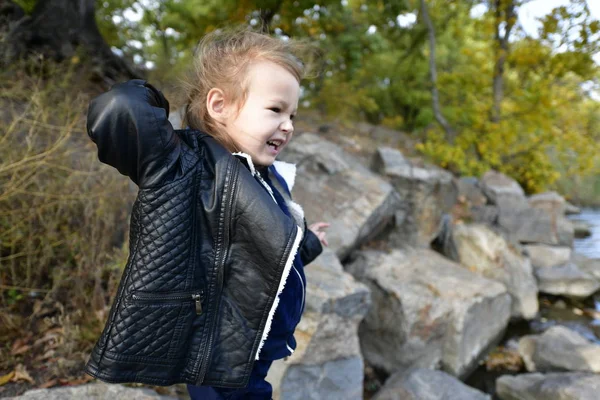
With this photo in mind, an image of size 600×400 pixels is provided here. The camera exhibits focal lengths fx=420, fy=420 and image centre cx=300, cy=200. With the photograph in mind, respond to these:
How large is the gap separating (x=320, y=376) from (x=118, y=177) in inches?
81.2

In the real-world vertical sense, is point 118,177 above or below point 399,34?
below

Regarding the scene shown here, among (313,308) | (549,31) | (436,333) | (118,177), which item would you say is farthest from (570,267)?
(118,177)

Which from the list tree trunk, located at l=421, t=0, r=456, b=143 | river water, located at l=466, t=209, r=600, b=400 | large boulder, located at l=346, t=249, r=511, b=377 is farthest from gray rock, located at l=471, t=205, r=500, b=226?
large boulder, located at l=346, t=249, r=511, b=377

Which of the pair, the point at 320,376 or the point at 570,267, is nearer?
the point at 320,376

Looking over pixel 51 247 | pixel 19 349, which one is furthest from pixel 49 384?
pixel 51 247

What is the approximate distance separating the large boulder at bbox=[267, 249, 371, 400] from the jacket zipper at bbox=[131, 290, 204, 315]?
1575 mm

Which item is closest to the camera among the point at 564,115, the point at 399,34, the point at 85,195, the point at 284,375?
the point at 284,375

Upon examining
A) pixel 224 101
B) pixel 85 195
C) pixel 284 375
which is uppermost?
pixel 224 101

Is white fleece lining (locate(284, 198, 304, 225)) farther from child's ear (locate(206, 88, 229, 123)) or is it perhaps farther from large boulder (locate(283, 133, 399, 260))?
large boulder (locate(283, 133, 399, 260))

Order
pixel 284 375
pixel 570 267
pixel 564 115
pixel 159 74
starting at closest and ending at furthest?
pixel 284 375 < pixel 570 267 < pixel 159 74 < pixel 564 115

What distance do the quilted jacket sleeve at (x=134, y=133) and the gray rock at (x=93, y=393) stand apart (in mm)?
1413

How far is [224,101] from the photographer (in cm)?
141

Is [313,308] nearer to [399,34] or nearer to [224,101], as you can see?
[224,101]

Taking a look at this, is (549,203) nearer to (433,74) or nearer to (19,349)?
(433,74)
